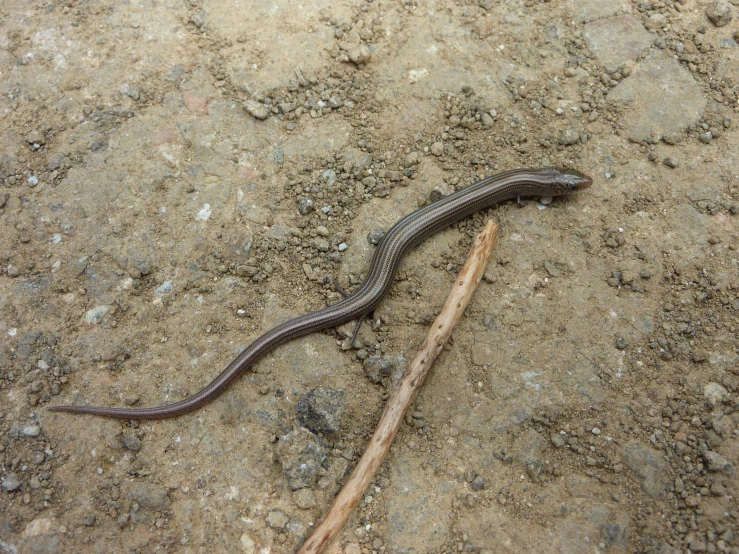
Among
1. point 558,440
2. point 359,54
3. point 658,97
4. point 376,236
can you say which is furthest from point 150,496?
point 658,97

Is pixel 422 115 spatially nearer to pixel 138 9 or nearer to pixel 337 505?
pixel 138 9

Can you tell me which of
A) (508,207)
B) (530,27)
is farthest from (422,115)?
(530,27)

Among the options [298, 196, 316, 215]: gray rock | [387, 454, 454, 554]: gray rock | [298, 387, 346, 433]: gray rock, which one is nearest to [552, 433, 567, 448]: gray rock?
[387, 454, 454, 554]: gray rock

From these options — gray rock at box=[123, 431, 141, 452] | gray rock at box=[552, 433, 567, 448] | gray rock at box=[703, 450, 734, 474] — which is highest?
gray rock at box=[703, 450, 734, 474]

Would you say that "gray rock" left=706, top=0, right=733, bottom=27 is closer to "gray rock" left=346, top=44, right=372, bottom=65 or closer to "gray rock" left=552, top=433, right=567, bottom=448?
"gray rock" left=346, top=44, right=372, bottom=65

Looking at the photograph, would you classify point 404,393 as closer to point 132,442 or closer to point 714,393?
point 132,442
